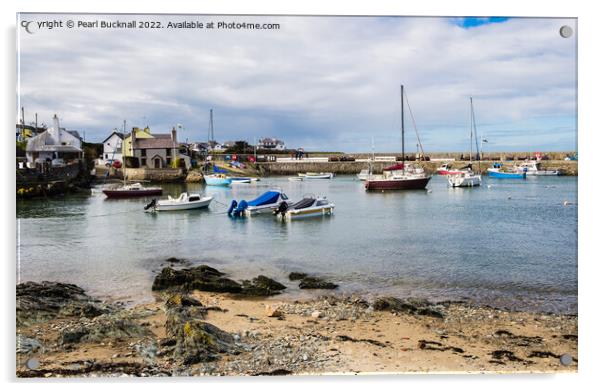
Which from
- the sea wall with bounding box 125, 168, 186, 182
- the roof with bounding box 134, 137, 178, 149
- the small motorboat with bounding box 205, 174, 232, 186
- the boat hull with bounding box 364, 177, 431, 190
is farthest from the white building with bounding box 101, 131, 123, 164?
the boat hull with bounding box 364, 177, 431, 190

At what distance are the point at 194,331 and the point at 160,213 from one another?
1278 cm

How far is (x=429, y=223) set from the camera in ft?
45.1

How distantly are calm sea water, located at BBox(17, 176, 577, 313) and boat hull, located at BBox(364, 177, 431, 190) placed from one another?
1089 centimetres

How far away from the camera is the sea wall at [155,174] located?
1621 cm

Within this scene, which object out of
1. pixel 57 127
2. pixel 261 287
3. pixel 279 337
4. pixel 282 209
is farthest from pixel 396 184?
pixel 279 337

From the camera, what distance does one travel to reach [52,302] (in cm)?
560

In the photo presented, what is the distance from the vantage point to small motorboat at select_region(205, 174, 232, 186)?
83.6 feet

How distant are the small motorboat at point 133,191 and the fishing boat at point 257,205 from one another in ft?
17.7

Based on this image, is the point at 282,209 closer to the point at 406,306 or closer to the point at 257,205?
the point at 257,205

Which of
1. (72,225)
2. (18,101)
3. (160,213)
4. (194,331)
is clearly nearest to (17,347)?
(194,331)

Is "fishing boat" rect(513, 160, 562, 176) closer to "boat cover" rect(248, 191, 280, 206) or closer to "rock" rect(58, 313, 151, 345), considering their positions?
"boat cover" rect(248, 191, 280, 206)

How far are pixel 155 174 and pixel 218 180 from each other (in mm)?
10663

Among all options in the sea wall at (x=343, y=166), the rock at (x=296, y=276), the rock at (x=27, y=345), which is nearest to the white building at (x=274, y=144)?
the rock at (x=296, y=276)

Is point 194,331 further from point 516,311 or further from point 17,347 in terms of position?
point 516,311
